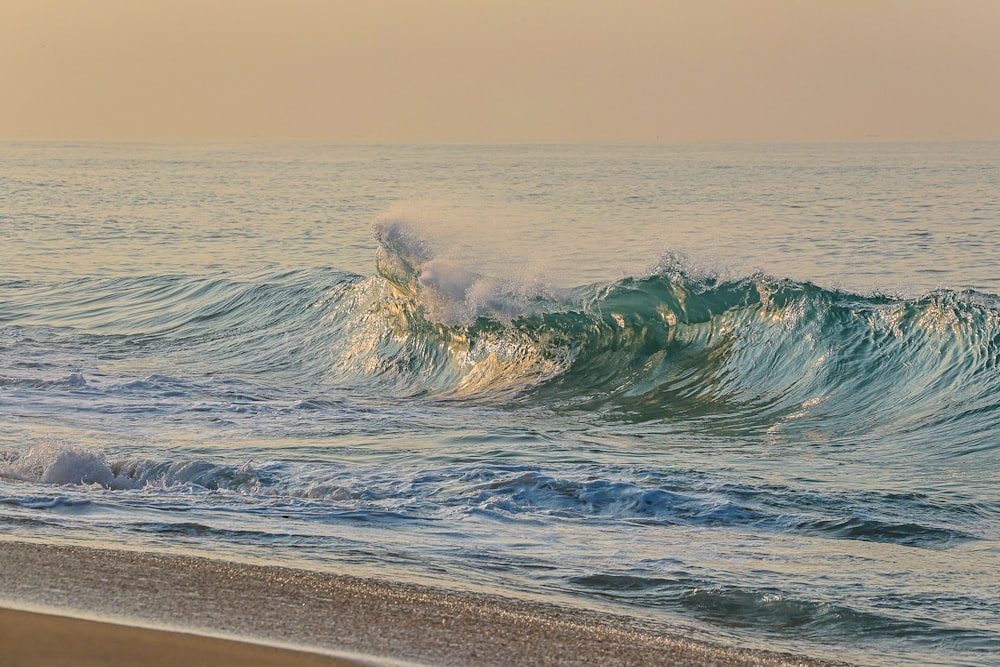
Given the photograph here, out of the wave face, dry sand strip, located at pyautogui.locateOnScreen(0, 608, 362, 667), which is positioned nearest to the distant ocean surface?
the wave face

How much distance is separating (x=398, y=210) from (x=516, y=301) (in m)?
2.82

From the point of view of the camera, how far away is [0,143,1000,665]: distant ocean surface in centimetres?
568

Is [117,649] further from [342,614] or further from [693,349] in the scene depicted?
[693,349]

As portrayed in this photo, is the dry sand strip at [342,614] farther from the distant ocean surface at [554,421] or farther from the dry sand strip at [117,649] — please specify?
the distant ocean surface at [554,421]

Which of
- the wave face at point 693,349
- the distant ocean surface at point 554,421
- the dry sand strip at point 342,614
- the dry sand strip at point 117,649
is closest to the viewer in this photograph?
the dry sand strip at point 117,649

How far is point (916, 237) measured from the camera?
2670cm

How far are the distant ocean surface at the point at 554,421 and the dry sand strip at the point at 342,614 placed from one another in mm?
268

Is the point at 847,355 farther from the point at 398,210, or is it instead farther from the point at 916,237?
the point at 916,237

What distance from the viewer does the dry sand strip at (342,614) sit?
14.3 feet

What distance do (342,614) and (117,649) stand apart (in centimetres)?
93

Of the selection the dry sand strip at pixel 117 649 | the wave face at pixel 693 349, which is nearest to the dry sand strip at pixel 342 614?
the dry sand strip at pixel 117 649

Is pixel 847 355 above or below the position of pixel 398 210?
below

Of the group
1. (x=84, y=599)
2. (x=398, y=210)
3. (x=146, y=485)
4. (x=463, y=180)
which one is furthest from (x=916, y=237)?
(x=463, y=180)

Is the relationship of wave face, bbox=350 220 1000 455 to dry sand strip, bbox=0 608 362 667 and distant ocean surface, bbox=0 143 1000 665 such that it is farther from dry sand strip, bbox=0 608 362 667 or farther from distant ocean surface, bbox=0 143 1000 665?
dry sand strip, bbox=0 608 362 667
